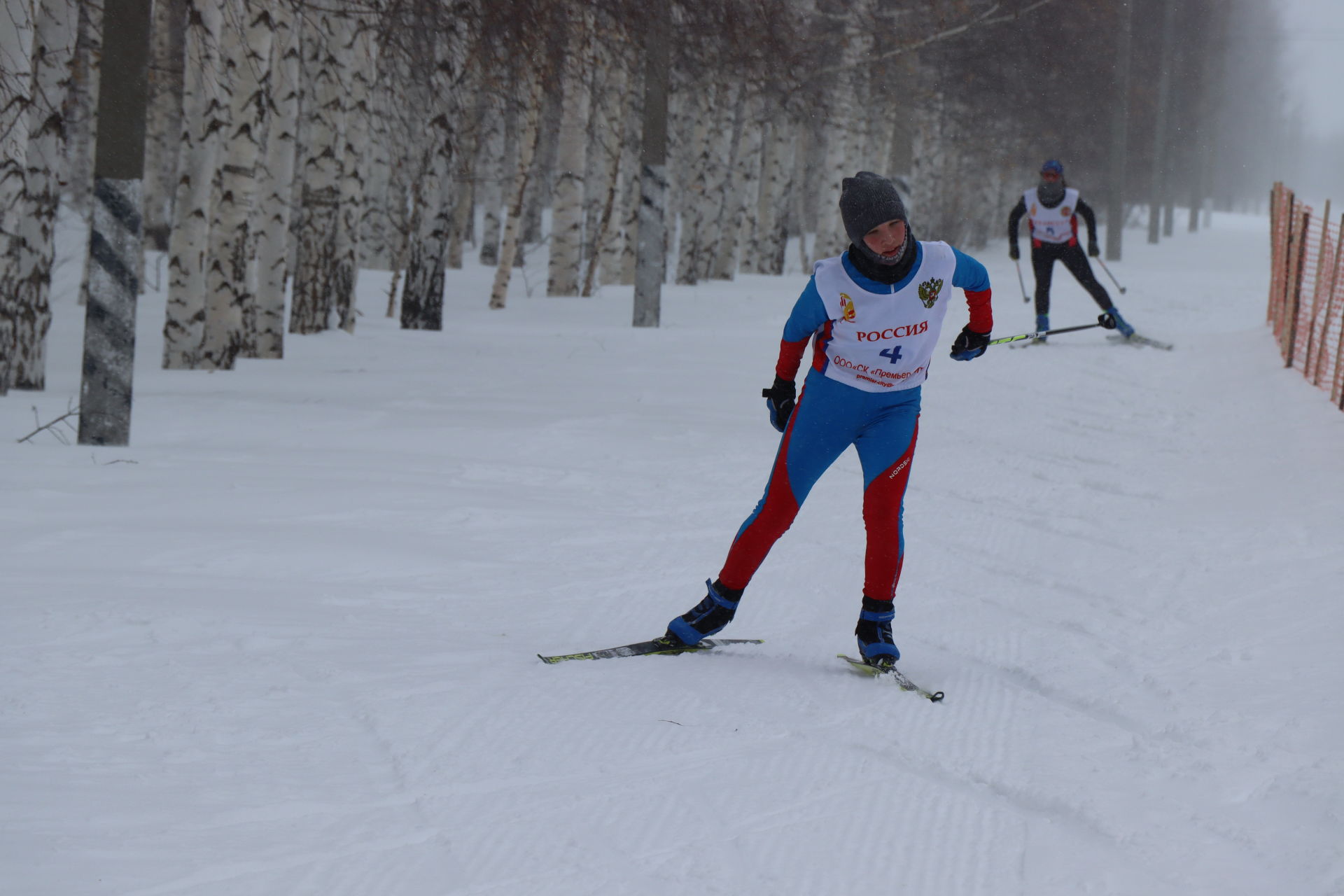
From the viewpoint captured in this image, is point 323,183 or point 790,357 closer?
point 790,357

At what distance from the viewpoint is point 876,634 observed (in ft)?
15.2

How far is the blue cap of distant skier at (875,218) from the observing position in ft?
14.2

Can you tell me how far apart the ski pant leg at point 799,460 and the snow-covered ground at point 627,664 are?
0.39m

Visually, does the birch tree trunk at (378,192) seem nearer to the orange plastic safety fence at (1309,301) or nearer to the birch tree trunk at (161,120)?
the birch tree trunk at (161,120)

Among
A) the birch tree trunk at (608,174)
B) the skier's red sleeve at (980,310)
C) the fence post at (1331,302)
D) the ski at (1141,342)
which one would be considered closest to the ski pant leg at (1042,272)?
the ski at (1141,342)

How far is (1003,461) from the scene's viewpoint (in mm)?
8672

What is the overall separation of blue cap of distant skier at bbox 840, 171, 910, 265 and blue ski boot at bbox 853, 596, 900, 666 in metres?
1.20

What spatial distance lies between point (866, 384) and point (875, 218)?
0.60 m

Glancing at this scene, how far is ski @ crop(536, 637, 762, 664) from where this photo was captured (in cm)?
459

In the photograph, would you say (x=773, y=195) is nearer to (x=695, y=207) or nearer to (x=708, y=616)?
(x=695, y=207)

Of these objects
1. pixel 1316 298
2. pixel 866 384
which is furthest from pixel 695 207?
pixel 866 384

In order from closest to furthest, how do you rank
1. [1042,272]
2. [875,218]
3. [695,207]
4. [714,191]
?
[875,218], [1042,272], [714,191], [695,207]

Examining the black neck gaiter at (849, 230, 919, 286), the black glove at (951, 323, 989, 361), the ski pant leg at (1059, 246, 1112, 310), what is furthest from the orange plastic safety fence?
the black neck gaiter at (849, 230, 919, 286)

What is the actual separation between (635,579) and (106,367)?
11.2ft
